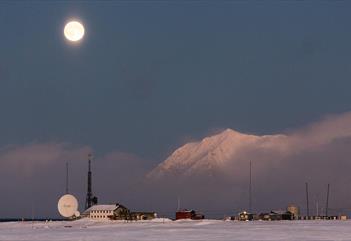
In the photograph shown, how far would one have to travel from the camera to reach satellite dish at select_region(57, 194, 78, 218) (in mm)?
165375

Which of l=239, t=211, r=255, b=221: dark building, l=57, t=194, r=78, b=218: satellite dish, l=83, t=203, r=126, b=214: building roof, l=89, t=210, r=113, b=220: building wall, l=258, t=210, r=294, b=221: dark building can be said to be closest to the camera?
l=57, t=194, r=78, b=218: satellite dish

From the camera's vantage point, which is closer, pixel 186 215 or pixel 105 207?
pixel 186 215

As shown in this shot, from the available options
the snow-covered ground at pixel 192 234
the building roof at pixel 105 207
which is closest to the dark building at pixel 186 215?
the building roof at pixel 105 207

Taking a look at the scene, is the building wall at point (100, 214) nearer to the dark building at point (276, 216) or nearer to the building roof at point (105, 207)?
the building roof at point (105, 207)

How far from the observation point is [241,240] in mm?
45875

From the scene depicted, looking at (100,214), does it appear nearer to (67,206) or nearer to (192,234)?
(67,206)

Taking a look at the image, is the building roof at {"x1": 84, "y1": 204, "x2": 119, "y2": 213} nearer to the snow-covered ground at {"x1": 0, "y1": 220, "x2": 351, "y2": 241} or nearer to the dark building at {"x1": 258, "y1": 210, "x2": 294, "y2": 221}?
the dark building at {"x1": 258, "y1": 210, "x2": 294, "y2": 221}

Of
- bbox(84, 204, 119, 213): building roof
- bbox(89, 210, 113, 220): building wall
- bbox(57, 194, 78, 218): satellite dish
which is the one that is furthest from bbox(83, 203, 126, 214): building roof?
bbox(57, 194, 78, 218): satellite dish

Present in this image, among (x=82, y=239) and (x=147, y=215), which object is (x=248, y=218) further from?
(x=82, y=239)

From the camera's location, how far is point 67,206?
16700 centimetres

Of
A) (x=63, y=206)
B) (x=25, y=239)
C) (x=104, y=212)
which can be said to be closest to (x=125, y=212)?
(x=104, y=212)

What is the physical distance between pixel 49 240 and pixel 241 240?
1573 centimetres

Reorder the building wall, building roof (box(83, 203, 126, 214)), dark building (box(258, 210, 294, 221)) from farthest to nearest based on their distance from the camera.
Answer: building roof (box(83, 203, 126, 214)), dark building (box(258, 210, 294, 221)), the building wall

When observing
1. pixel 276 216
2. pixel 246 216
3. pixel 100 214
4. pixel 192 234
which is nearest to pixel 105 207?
pixel 100 214
